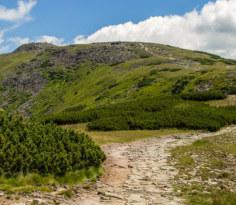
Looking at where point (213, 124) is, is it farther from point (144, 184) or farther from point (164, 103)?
point (144, 184)

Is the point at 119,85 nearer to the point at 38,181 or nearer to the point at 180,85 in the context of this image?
the point at 180,85

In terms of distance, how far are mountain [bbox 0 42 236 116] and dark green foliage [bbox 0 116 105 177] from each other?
117ft

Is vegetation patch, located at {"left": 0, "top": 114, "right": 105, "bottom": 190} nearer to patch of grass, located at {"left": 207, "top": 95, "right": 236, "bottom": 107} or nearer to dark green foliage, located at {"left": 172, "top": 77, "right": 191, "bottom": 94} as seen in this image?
patch of grass, located at {"left": 207, "top": 95, "right": 236, "bottom": 107}

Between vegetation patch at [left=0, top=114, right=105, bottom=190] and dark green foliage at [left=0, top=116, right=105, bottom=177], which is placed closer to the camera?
vegetation patch at [left=0, top=114, right=105, bottom=190]

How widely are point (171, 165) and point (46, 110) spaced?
99.8 meters

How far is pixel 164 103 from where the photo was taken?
2156 inches

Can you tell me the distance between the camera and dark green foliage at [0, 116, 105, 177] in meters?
19.2

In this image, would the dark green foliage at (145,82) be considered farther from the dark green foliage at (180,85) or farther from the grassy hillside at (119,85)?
the dark green foliage at (180,85)

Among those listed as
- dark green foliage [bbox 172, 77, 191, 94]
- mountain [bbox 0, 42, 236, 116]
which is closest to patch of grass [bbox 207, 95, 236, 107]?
mountain [bbox 0, 42, 236, 116]

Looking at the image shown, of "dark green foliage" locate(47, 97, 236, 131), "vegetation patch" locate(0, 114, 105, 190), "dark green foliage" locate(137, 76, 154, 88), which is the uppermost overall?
"dark green foliage" locate(137, 76, 154, 88)

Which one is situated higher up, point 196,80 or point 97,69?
point 97,69

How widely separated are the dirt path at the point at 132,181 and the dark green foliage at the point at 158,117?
875cm

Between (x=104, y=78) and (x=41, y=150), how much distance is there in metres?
107

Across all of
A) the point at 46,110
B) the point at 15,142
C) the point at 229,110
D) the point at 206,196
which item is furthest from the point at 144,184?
the point at 46,110
